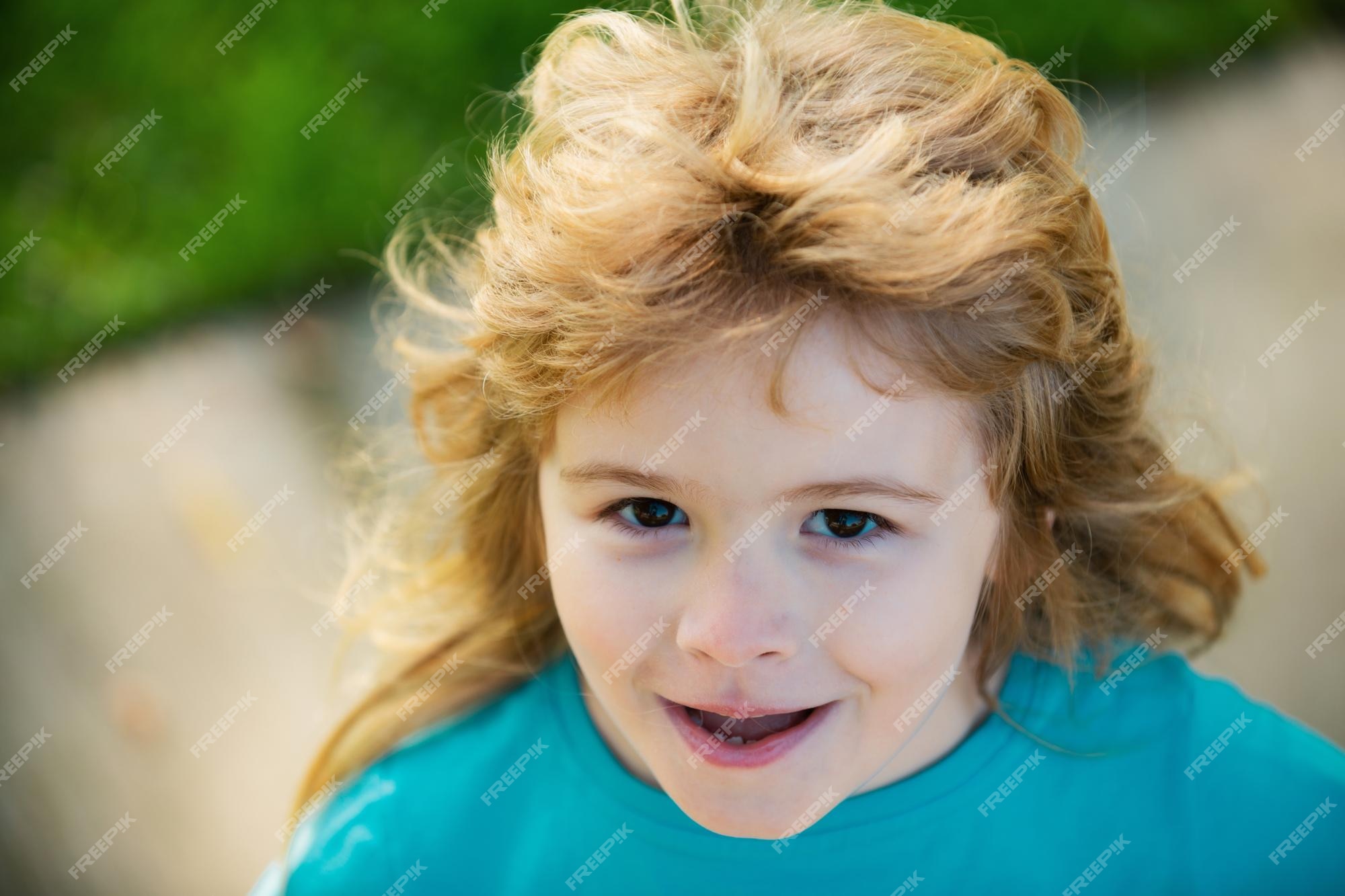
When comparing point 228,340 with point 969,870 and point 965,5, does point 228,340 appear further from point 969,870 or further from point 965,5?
point 969,870

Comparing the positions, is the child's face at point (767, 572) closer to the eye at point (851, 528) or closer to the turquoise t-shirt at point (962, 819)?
the eye at point (851, 528)

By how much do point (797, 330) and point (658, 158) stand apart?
29cm

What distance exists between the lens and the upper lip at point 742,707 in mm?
1480

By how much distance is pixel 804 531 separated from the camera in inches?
57.6

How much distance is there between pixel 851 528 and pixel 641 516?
27 centimetres

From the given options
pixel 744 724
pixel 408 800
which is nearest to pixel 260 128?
pixel 408 800

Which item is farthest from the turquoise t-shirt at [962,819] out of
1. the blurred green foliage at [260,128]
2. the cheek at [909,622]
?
the blurred green foliage at [260,128]

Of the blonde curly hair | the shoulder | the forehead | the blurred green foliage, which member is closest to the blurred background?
the blurred green foliage

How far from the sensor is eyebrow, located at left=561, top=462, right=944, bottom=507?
54.9 inches

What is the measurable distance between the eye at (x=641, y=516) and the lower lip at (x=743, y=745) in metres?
0.24

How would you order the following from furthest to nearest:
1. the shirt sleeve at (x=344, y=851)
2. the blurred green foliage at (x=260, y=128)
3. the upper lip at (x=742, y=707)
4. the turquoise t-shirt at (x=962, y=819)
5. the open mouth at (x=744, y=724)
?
the blurred green foliage at (x=260, y=128) < the shirt sleeve at (x=344, y=851) < the turquoise t-shirt at (x=962, y=819) < the open mouth at (x=744, y=724) < the upper lip at (x=742, y=707)

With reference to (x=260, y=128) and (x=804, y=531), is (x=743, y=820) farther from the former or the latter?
(x=260, y=128)

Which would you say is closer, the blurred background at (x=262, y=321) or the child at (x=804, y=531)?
the child at (x=804, y=531)

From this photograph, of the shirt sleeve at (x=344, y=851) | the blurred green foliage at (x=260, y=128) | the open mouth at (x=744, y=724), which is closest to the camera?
the open mouth at (x=744, y=724)
